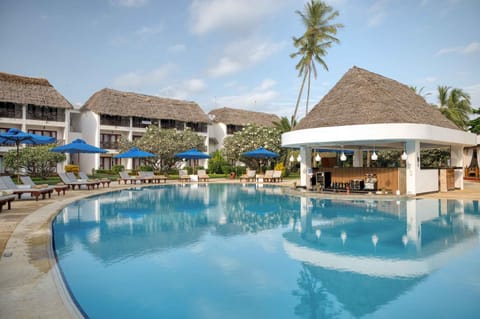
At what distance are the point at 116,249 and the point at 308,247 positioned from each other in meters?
3.97

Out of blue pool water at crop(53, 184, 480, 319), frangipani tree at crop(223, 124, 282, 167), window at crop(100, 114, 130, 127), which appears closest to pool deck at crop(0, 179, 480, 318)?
blue pool water at crop(53, 184, 480, 319)

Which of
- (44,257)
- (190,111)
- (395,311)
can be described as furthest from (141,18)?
(190,111)

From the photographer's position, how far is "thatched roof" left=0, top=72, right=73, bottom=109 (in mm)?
29628

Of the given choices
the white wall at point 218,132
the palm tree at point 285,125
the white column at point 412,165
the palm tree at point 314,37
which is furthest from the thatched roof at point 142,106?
the white column at point 412,165

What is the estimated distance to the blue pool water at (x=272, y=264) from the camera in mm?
4273

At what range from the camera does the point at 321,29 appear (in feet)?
96.7

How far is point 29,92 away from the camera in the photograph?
102 feet

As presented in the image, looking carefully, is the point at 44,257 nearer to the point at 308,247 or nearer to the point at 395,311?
the point at 308,247

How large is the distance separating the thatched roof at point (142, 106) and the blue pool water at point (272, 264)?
84.7ft

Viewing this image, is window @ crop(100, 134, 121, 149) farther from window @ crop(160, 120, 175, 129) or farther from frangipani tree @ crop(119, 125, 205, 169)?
window @ crop(160, 120, 175, 129)

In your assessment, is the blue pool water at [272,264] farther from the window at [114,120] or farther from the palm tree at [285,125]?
the window at [114,120]

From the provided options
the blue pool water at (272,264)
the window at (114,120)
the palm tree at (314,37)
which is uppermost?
the palm tree at (314,37)

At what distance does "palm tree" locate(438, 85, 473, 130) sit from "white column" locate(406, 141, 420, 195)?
23336 mm

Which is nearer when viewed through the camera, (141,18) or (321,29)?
(141,18)
